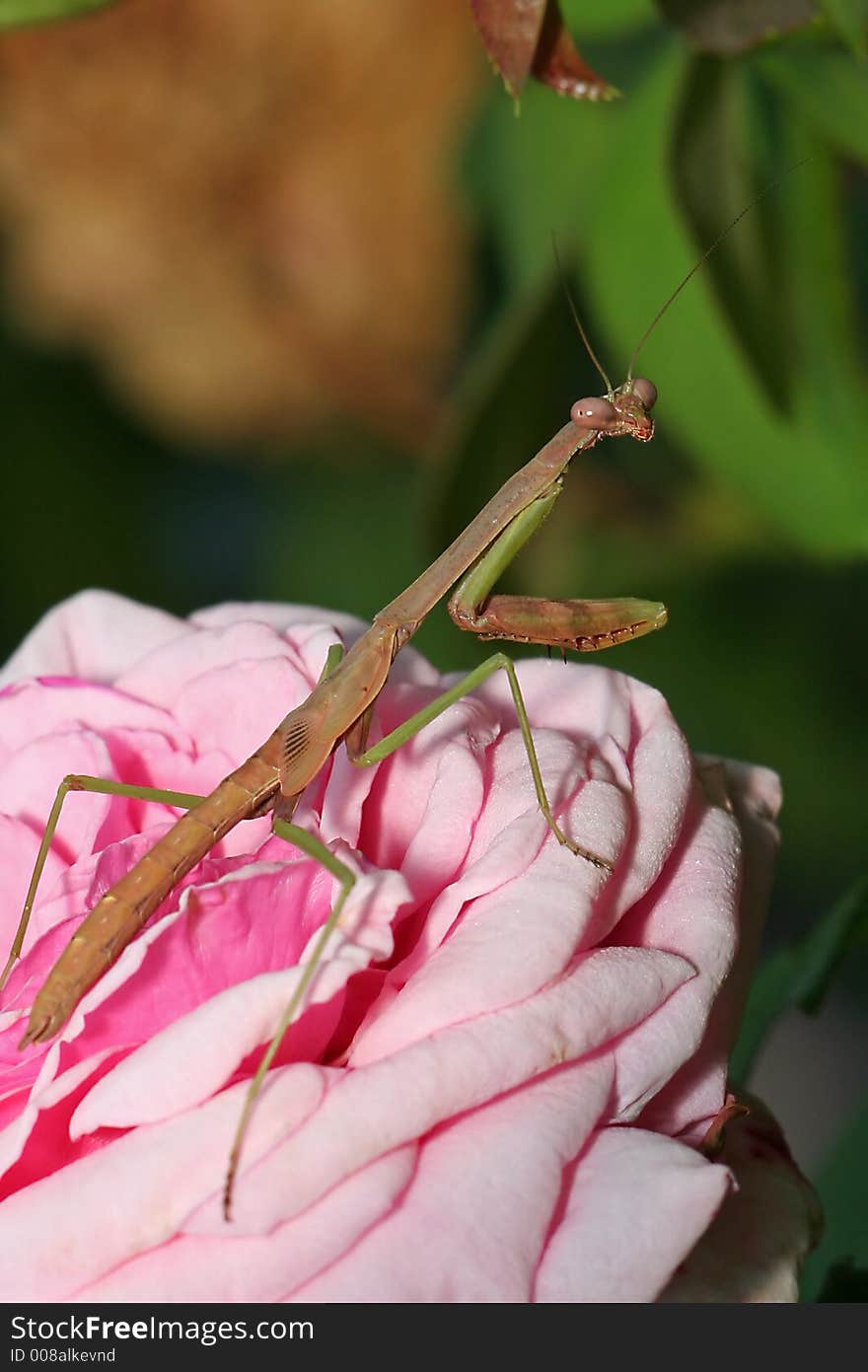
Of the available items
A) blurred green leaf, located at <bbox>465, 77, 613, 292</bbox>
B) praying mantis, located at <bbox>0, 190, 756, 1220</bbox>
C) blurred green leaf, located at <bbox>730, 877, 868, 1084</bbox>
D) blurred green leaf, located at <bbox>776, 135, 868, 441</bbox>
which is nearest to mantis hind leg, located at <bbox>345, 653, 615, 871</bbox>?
praying mantis, located at <bbox>0, 190, 756, 1220</bbox>

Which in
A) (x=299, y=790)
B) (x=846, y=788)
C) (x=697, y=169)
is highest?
(x=697, y=169)

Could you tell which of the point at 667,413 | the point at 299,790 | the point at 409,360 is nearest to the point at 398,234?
the point at 409,360

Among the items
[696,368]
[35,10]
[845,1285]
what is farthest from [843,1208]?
[35,10]

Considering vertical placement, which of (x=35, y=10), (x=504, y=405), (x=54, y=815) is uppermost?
(x=35, y=10)

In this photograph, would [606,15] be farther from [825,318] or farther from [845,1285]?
[845,1285]

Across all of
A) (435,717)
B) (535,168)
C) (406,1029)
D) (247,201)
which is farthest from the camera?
(247,201)

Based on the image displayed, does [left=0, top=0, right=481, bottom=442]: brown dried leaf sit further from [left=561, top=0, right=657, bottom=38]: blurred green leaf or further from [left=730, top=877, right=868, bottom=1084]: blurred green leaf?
[left=730, top=877, right=868, bottom=1084]: blurred green leaf
